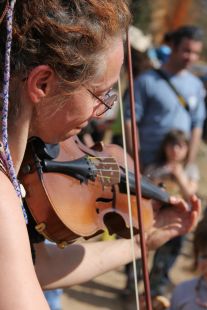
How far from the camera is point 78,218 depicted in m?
1.54

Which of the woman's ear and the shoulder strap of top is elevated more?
the woman's ear

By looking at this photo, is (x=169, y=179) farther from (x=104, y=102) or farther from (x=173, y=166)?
(x=104, y=102)

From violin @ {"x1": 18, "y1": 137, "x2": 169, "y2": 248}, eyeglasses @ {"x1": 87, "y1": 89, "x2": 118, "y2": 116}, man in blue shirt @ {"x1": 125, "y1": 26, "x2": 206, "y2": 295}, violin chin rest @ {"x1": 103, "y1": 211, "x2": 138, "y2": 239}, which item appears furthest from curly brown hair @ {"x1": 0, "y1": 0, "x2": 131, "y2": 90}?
man in blue shirt @ {"x1": 125, "y1": 26, "x2": 206, "y2": 295}

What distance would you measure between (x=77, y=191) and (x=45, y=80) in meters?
0.56

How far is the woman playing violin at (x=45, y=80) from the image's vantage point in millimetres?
947

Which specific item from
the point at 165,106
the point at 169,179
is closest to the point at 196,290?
the point at 169,179

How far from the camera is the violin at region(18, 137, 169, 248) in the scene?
1409 millimetres

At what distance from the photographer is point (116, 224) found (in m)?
1.73

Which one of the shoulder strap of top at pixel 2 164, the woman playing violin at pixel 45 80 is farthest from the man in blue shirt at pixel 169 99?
the shoulder strap of top at pixel 2 164

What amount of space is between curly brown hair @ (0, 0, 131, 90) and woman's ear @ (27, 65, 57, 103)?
0.04ft

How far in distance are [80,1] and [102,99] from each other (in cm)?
23

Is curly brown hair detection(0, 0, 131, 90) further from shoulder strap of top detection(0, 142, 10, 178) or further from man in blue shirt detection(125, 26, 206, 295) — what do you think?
man in blue shirt detection(125, 26, 206, 295)

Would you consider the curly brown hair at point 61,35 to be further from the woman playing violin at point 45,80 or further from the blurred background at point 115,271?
the blurred background at point 115,271

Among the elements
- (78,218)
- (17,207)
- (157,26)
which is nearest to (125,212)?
(78,218)
